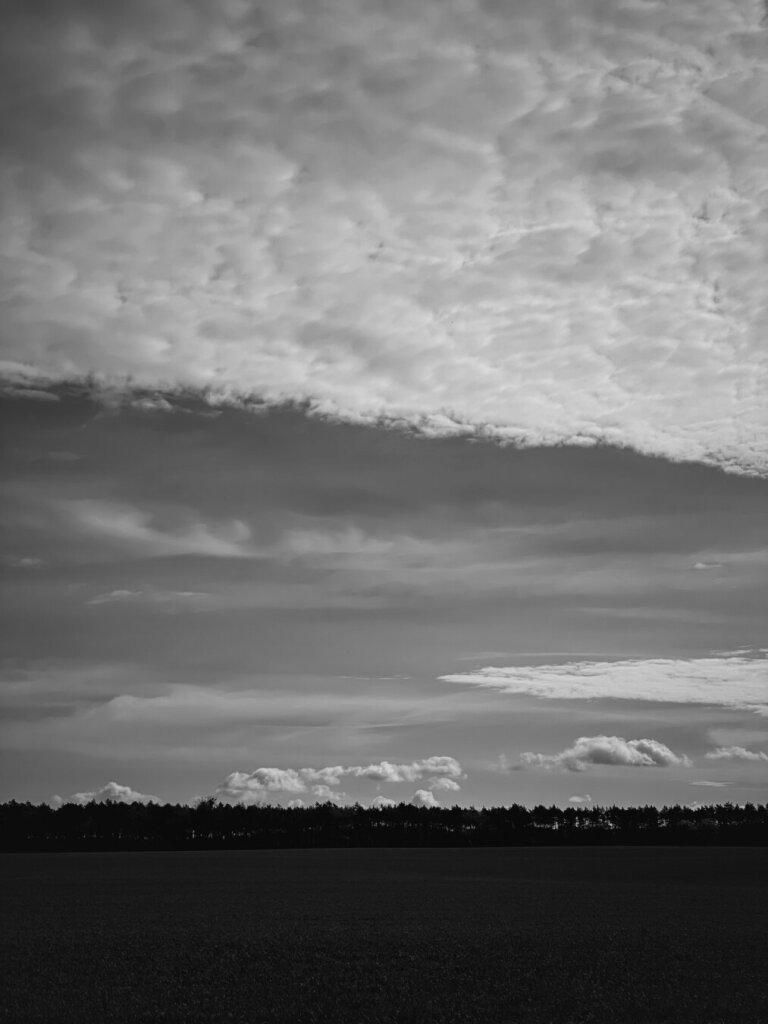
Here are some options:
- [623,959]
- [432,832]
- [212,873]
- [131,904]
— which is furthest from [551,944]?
[432,832]

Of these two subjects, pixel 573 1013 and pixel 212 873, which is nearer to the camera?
pixel 573 1013

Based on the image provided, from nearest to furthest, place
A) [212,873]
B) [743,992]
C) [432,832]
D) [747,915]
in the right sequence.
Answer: [743,992], [747,915], [212,873], [432,832]

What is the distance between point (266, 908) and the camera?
59688mm

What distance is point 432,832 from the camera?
18962 centimetres

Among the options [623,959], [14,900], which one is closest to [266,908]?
[14,900]

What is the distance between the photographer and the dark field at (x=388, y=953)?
31.7 meters

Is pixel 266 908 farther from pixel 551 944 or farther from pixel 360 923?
pixel 551 944

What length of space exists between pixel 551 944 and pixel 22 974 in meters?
22.2

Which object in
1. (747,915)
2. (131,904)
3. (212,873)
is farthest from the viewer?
(212,873)

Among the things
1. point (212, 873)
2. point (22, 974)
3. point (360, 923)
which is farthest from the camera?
point (212, 873)

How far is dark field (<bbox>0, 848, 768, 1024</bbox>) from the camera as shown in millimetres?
31688

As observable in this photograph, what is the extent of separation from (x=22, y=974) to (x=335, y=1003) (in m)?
13.1

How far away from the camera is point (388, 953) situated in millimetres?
41188

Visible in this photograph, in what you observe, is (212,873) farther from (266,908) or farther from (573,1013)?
(573,1013)
